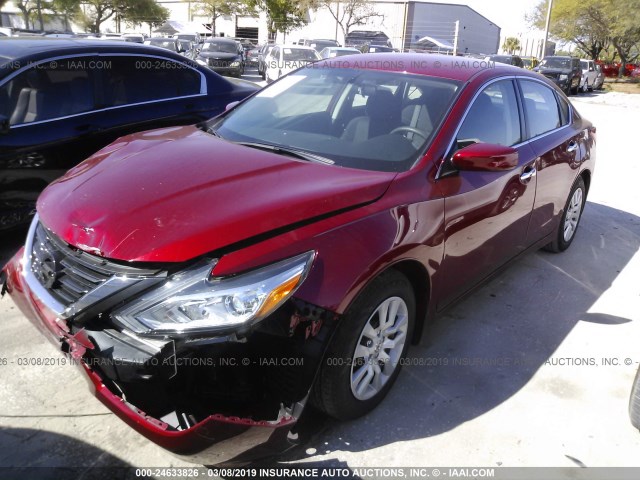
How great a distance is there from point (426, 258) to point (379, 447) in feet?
3.06

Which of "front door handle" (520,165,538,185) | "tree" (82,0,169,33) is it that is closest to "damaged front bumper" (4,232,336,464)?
"front door handle" (520,165,538,185)

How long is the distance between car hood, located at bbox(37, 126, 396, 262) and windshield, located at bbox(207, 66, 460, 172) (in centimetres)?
26

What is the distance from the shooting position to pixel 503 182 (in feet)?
11.1

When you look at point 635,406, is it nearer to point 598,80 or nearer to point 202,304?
point 202,304

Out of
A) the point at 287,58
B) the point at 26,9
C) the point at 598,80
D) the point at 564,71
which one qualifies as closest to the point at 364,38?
the point at 598,80

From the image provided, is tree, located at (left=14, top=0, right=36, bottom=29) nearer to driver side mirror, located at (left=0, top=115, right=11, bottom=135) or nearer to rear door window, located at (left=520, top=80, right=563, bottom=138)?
driver side mirror, located at (left=0, top=115, right=11, bottom=135)

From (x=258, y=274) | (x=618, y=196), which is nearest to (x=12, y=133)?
(x=258, y=274)

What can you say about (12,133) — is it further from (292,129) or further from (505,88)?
(505,88)

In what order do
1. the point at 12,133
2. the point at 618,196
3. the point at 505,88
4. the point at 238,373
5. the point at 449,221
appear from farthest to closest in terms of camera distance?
the point at 618,196, the point at 12,133, the point at 505,88, the point at 449,221, the point at 238,373

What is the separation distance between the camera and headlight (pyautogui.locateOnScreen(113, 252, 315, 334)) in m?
1.97

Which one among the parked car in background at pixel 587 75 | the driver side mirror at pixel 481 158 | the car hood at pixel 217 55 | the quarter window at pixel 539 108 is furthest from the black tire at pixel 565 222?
the parked car in background at pixel 587 75

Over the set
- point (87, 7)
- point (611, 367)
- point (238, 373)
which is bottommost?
point (611, 367)

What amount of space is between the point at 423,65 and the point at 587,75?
30582 mm

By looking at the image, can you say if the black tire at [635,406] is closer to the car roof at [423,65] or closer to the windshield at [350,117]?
the windshield at [350,117]
